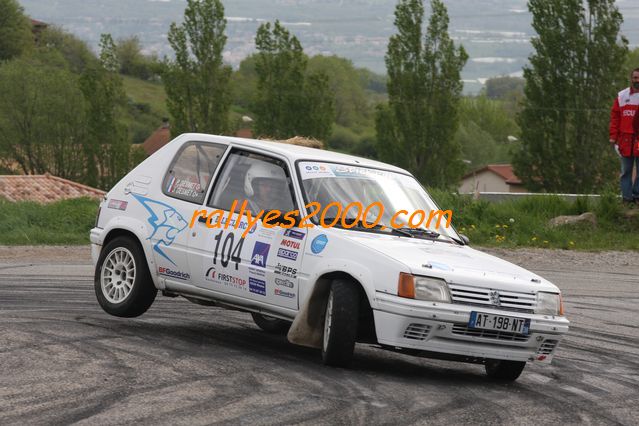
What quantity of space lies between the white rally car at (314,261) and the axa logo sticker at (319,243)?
1cm

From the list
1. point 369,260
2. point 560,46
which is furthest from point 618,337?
point 560,46

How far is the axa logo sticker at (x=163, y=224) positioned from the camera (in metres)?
9.76

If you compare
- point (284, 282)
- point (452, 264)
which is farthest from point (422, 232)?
point (284, 282)

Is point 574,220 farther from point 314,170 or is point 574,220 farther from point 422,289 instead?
point 422,289

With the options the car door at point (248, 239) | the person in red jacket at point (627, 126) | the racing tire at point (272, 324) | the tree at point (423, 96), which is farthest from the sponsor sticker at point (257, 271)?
the tree at point (423, 96)

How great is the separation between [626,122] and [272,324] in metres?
9.70

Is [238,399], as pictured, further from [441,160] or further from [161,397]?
[441,160]

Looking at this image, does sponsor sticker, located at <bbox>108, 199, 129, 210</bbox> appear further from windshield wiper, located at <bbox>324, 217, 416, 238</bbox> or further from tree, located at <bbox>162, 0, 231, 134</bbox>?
tree, located at <bbox>162, 0, 231, 134</bbox>

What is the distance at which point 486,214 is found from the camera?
71.0 feet

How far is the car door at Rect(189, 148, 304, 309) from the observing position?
8.83 metres

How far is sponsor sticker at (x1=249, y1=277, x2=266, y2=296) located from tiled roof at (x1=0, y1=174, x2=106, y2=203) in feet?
130

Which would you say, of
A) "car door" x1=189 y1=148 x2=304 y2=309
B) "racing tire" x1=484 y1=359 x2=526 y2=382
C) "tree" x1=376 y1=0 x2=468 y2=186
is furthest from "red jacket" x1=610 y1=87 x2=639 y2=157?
"tree" x1=376 y1=0 x2=468 y2=186

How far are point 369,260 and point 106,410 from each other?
97.8 inches

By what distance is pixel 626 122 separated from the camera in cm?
1820
